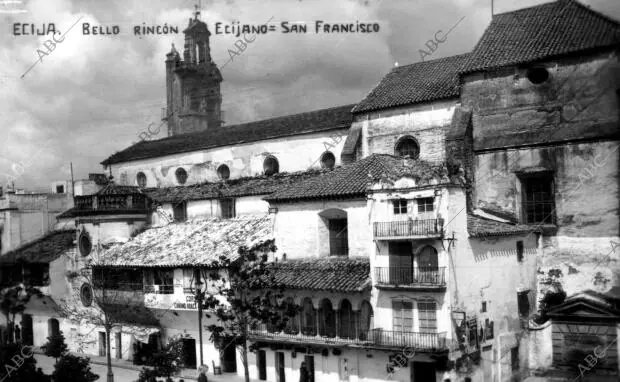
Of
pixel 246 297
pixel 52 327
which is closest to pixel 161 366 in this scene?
pixel 246 297

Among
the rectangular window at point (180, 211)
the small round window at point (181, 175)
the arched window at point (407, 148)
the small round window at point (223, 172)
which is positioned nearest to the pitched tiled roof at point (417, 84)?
the arched window at point (407, 148)

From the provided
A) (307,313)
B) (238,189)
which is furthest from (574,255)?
(238,189)

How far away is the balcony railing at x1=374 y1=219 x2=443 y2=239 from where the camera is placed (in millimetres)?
26016

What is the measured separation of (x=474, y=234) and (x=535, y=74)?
28.9 ft

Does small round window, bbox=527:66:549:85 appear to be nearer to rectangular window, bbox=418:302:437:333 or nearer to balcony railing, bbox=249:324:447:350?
rectangular window, bbox=418:302:437:333

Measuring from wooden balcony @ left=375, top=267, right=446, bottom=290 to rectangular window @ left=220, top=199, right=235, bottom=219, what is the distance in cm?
1443

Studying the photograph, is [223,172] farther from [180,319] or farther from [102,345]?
[102,345]

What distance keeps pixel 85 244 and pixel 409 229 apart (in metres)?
22.3

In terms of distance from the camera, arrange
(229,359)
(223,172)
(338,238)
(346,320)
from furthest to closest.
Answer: (223,172) → (229,359) → (338,238) → (346,320)

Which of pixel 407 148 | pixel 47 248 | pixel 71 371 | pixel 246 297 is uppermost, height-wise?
pixel 407 148

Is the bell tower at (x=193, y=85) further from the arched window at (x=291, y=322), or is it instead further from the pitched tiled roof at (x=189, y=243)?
the arched window at (x=291, y=322)

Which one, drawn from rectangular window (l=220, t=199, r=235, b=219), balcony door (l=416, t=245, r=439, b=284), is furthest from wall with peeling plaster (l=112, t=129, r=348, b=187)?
balcony door (l=416, t=245, r=439, b=284)

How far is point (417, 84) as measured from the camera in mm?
35969

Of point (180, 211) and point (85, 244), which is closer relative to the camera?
point (85, 244)
